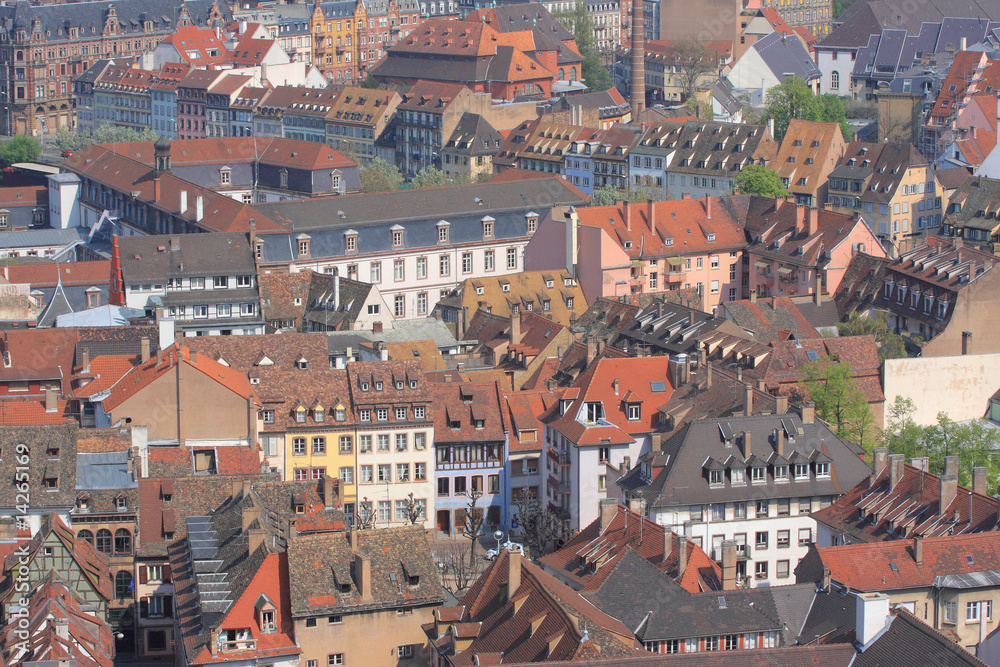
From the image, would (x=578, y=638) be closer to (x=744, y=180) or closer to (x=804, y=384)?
(x=804, y=384)

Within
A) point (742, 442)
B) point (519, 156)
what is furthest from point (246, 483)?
point (519, 156)

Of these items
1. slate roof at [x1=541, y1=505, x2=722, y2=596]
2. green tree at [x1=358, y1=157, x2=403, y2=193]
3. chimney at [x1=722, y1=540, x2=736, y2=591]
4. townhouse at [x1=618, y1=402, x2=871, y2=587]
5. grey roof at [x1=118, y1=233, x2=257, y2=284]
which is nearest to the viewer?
chimney at [x1=722, y1=540, x2=736, y2=591]

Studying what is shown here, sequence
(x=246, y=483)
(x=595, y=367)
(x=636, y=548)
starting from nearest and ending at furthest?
1. (x=636, y=548)
2. (x=246, y=483)
3. (x=595, y=367)

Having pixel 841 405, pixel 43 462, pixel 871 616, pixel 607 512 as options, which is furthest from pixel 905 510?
pixel 43 462

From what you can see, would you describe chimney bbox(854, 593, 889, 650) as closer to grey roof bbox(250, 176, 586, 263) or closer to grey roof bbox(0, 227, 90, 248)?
grey roof bbox(250, 176, 586, 263)

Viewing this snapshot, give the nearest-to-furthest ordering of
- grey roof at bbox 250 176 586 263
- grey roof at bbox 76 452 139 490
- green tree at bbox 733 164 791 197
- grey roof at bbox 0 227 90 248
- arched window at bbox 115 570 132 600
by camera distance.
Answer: arched window at bbox 115 570 132 600 → grey roof at bbox 76 452 139 490 → grey roof at bbox 250 176 586 263 → green tree at bbox 733 164 791 197 → grey roof at bbox 0 227 90 248

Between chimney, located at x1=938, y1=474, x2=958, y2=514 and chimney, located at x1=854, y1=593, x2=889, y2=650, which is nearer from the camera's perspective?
chimney, located at x1=854, y1=593, x2=889, y2=650

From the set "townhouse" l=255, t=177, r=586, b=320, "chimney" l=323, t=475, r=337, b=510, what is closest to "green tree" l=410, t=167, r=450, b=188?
"townhouse" l=255, t=177, r=586, b=320
